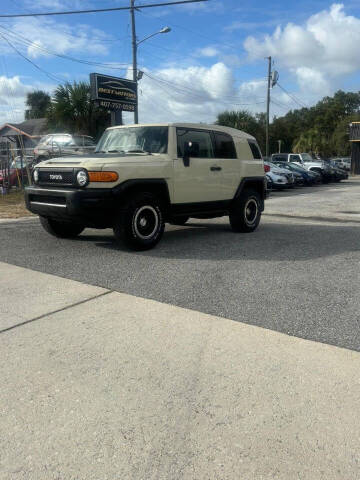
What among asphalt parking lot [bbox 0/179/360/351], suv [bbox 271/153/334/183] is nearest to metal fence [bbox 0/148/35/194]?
asphalt parking lot [bbox 0/179/360/351]

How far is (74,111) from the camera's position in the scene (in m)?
26.3

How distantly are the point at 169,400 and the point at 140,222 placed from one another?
4.11 meters

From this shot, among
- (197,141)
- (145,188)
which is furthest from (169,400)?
(197,141)

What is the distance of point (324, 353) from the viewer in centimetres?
323

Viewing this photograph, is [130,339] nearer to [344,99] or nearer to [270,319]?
[270,319]

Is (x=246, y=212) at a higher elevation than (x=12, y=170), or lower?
lower

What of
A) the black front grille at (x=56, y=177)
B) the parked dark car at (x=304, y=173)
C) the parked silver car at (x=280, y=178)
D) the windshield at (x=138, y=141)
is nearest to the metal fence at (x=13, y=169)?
the windshield at (x=138, y=141)

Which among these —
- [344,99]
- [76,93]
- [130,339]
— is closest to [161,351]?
[130,339]

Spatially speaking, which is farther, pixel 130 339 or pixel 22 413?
pixel 130 339

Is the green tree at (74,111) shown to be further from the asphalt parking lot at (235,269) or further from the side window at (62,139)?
the asphalt parking lot at (235,269)

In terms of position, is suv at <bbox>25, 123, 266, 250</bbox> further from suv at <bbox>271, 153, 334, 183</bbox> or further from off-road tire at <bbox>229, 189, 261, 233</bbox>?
suv at <bbox>271, 153, 334, 183</bbox>

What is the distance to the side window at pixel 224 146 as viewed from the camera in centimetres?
788

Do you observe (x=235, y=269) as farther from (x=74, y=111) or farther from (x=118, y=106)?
(x=74, y=111)

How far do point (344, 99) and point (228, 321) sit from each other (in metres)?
102
